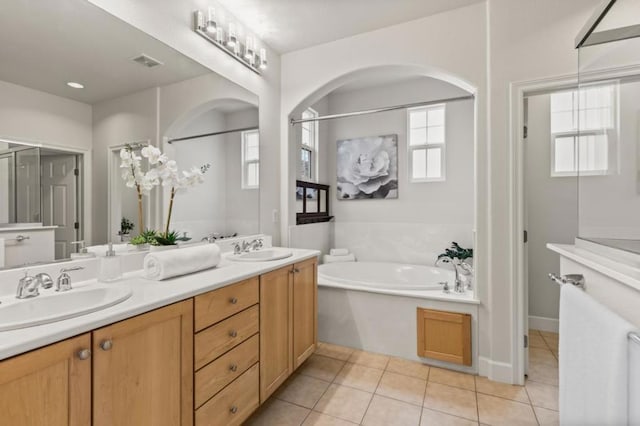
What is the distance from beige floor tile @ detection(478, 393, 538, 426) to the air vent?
9.26ft

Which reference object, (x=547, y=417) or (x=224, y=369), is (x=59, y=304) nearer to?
(x=224, y=369)

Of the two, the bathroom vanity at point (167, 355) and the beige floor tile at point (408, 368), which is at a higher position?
the bathroom vanity at point (167, 355)

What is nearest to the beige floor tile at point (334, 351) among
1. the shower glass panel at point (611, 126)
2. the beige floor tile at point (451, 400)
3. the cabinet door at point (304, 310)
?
the cabinet door at point (304, 310)

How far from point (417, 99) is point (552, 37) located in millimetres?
1743

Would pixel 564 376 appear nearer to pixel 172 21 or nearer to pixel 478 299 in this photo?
pixel 478 299

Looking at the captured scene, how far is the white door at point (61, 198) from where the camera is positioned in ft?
4.14

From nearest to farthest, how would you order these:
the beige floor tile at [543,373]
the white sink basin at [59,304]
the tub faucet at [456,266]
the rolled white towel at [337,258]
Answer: the white sink basin at [59,304], the beige floor tile at [543,373], the tub faucet at [456,266], the rolled white towel at [337,258]

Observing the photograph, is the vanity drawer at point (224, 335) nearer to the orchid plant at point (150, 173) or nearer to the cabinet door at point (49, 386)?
the cabinet door at point (49, 386)

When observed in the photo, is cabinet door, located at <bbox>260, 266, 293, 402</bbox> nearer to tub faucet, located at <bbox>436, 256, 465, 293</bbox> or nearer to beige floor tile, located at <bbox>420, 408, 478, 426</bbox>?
beige floor tile, located at <bbox>420, 408, 478, 426</bbox>

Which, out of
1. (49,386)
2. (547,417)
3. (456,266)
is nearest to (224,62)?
(49,386)

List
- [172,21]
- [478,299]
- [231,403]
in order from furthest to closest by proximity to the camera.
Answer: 1. [478,299]
2. [172,21]
3. [231,403]

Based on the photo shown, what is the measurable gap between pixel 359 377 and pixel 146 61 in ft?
8.14

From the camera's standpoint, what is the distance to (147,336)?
104cm

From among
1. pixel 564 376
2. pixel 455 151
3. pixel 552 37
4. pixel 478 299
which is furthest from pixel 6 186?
pixel 455 151
